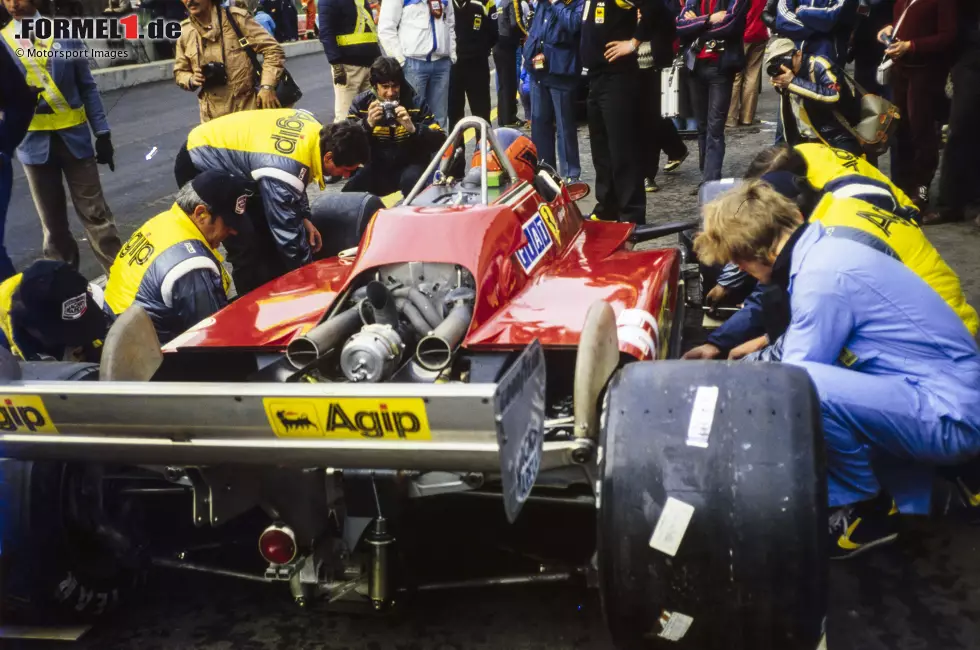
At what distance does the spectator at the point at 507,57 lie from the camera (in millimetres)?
11867

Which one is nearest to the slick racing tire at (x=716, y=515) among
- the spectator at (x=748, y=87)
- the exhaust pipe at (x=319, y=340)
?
the exhaust pipe at (x=319, y=340)

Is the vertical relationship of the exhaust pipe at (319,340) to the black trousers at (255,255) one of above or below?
above

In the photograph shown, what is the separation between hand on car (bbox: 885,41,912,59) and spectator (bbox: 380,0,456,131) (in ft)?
13.1

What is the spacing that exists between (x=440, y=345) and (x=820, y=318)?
50.3 inches

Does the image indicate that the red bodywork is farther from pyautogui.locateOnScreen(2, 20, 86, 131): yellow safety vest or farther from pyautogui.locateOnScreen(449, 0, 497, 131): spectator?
pyautogui.locateOnScreen(449, 0, 497, 131): spectator

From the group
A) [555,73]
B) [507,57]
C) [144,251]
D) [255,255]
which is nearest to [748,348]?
[144,251]

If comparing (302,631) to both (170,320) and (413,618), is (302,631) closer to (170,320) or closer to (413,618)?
(413,618)

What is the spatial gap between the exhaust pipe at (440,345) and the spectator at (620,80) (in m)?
4.16

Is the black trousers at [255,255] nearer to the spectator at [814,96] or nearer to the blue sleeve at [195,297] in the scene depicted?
the blue sleeve at [195,297]

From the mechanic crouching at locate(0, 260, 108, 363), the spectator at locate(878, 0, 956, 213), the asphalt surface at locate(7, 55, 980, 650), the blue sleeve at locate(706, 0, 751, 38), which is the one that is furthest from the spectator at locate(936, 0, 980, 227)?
the mechanic crouching at locate(0, 260, 108, 363)

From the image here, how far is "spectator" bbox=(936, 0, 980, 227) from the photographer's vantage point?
707cm

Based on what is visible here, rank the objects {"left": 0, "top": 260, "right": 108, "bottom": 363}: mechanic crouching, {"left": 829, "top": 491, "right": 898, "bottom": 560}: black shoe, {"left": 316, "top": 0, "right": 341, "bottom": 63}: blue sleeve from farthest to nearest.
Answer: {"left": 316, "top": 0, "right": 341, "bottom": 63}: blue sleeve
{"left": 0, "top": 260, "right": 108, "bottom": 363}: mechanic crouching
{"left": 829, "top": 491, "right": 898, "bottom": 560}: black shoe

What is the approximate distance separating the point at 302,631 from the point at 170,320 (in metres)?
1.81

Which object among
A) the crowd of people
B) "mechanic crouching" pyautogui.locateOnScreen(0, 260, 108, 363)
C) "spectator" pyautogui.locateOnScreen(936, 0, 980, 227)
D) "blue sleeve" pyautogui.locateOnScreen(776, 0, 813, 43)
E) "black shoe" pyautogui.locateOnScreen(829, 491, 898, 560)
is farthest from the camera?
"spectator" pyautogui.locateOnScreen(936, 0, 980, 227)
